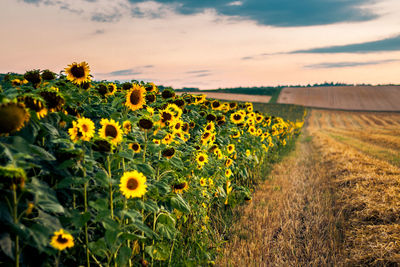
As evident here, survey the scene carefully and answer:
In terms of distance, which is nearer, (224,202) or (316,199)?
(224,202)

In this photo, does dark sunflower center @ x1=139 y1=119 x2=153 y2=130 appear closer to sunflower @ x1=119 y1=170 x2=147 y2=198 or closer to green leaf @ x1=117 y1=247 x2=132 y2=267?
sunflower @ x1=119 y1=170 x2=147 y2=198

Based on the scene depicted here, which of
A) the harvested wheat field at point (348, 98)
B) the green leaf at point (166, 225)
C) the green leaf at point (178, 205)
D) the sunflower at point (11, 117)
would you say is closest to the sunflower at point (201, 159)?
the green leaf at point (178, 205)

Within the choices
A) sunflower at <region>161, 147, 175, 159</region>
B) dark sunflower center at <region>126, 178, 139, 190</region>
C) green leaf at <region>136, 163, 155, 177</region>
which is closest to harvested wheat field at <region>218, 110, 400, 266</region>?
sunflower at <region>161, 147, 175, 159</region>

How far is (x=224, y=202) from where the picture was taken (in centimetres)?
467

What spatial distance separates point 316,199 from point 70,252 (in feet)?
15.5

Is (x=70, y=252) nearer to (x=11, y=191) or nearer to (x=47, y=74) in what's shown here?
(x=11, y=191)

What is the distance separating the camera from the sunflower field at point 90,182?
1559mm

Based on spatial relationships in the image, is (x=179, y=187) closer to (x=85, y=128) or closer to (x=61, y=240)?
(x=85, y=128)

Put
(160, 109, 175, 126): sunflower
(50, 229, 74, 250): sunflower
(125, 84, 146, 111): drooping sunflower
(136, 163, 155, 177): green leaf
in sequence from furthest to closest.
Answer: (160, 109, 175, 126): sunflower < (125, 84, 146, 111): drooping sunflower < (136, 163, 155, 177): green leaf < (50, 229, 74, 250): sunflower

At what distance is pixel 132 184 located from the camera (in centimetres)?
204

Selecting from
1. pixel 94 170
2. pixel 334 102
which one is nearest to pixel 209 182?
pixel 94 170

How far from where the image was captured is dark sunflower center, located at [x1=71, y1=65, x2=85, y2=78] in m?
3.17

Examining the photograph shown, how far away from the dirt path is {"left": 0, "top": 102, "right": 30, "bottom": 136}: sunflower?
2.51m

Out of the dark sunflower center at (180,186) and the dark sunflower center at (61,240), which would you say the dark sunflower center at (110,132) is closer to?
the dark sunflower center at (61,240)
